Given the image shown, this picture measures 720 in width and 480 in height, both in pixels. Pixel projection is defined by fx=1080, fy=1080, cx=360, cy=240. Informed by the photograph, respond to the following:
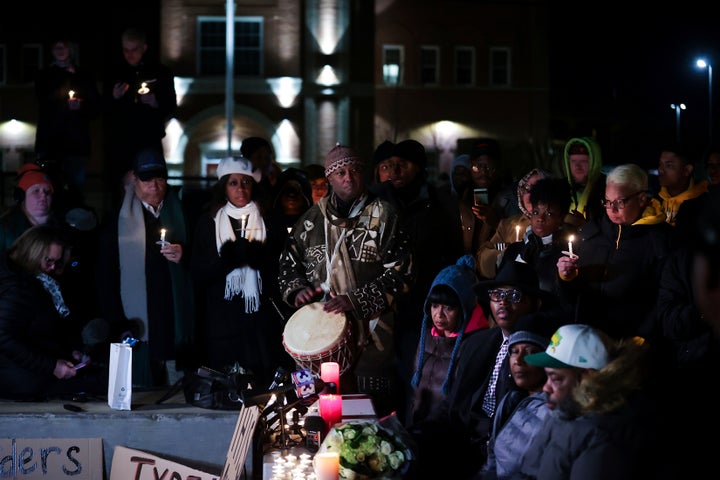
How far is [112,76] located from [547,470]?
7014mm

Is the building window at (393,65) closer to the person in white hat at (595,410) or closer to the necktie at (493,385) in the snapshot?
the necktie at (493,385)

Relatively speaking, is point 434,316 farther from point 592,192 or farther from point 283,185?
point 283,185

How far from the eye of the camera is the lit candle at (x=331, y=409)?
543 cm

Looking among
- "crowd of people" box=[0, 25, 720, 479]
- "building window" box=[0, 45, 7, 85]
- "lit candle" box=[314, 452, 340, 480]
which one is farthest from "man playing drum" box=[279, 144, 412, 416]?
"building window" box=[0, 45, 7, 85]

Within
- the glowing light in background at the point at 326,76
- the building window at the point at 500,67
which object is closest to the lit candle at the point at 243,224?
the glowing light in background at the point at 326,76

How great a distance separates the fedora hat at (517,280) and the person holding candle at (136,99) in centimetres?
472

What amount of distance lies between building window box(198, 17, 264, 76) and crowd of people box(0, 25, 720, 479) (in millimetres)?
24981

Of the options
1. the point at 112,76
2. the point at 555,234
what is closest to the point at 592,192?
the point at 555,234

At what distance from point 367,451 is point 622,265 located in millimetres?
2230

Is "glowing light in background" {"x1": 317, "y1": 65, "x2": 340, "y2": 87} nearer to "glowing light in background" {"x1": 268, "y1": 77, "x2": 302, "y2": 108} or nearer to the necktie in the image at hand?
"glowing light in background" {"x1": 268, "y1": 77, "x2": 302, "y2": 108}

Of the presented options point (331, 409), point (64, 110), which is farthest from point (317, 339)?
point (64, 110)

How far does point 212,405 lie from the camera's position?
18.4 feet

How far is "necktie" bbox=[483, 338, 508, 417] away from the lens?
5.84m

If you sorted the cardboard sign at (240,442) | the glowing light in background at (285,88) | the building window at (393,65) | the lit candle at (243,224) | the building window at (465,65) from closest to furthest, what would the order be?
the cardboard sign at (240,442) < the lit candle at (243,224) < the glowing light in background at (285,88) < the building window at (393,65) < the building window at (465,65)
